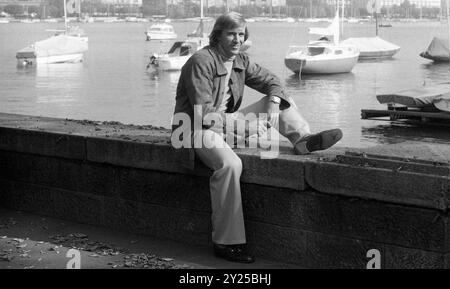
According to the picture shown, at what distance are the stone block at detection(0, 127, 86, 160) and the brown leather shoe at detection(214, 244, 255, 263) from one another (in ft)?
5.82

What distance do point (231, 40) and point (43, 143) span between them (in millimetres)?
2234

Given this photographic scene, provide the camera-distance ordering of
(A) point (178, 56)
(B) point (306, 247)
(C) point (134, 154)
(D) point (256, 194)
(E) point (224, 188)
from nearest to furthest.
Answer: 1. (B) point (306, 247)
2. (E) point (224, 188)
3. (D) point (256, 194)
4. (C) point (134, 154)
5. (A) point (178, 56)

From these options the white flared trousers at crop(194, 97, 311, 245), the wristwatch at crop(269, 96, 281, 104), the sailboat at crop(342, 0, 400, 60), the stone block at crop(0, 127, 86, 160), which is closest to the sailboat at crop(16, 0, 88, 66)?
the sailboat at crop(342, 0, 400, 60)

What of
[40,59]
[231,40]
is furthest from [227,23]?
[40,59]

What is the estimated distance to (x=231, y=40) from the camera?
7.09 meters

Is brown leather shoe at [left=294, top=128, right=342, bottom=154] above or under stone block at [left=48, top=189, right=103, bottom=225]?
above

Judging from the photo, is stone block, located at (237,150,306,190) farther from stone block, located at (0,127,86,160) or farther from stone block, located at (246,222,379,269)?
stone block, located at (0,127,86,160)

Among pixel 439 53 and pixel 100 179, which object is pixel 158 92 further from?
pixel 100 179

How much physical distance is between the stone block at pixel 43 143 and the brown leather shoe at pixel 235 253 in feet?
5.82

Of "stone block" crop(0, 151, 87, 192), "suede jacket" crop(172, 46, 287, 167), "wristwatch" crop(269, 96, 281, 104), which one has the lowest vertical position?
"stone block" crop(0, 151, 87, 192)

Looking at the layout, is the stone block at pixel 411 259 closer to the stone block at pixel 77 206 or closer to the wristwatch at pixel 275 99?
the wristwatch at pixel 275 99

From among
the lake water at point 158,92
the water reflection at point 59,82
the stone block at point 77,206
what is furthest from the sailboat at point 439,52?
the stone block at point 77,206

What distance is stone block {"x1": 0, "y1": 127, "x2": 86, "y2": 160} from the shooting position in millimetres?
8078
